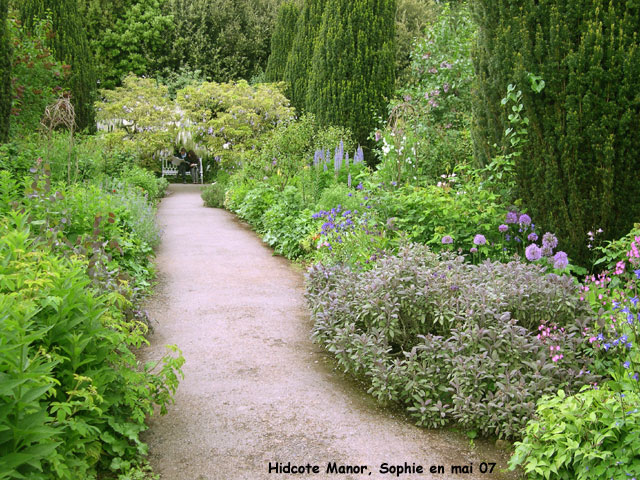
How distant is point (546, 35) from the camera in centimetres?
460

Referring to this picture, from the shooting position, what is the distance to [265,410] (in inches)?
132

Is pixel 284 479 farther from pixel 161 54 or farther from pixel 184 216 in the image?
pixel 161 54

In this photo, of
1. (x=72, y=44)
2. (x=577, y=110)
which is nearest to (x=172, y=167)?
(x=72, y=44)

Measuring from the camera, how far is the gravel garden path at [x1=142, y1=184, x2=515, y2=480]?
2828 mm

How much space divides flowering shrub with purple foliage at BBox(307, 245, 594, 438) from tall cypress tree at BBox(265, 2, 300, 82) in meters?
18.8

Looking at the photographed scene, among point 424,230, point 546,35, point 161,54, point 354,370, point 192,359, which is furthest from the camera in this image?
point 161,54

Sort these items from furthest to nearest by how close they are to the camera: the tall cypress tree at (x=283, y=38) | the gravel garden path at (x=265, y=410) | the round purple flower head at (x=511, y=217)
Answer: the tall cypress tree at (x=283, y=38) < the round purple flower head at (x=511, y=217) < the gravel garden path at (x=265, y=410)

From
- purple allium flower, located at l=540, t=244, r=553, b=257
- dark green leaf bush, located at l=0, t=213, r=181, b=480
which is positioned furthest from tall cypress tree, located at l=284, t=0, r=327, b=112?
dark green leaf bush, located at l=0, t=213, r=181, b=480

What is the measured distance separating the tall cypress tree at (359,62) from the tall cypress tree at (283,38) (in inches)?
394

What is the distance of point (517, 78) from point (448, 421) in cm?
303

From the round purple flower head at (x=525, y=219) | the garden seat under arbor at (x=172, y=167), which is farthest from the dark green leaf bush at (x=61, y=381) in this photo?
the garden seat under arbor at (x=172, y=167)

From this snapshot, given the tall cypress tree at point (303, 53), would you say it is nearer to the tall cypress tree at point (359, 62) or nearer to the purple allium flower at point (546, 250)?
the tall cypress tree at point (359, 62)

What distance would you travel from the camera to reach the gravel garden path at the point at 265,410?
2.83 m

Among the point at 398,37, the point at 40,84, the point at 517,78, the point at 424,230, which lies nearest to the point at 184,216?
the point at 40,84
